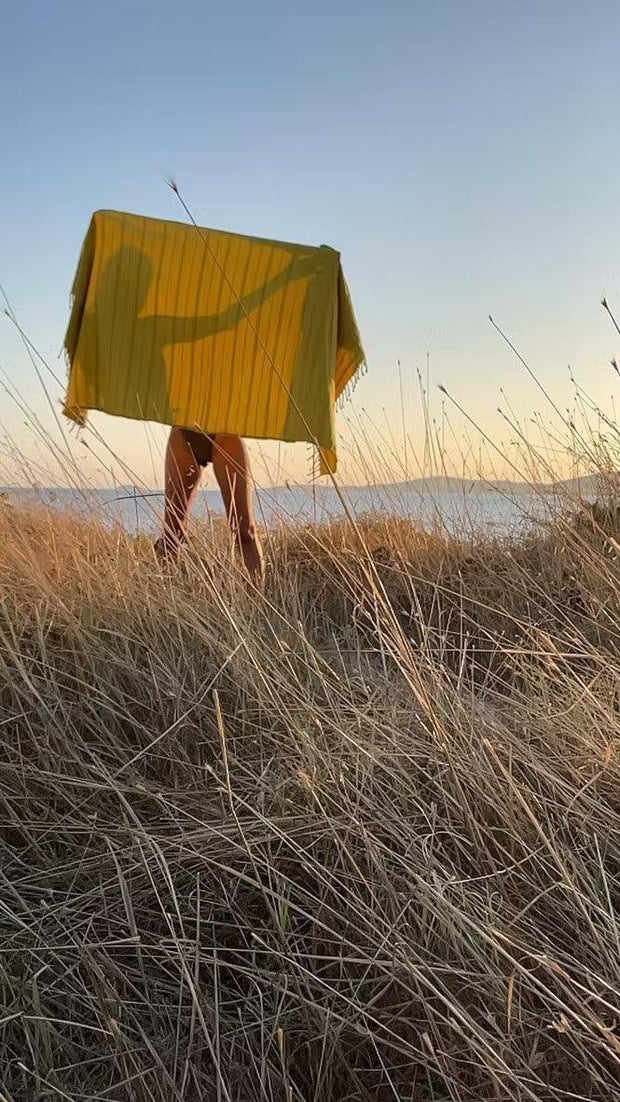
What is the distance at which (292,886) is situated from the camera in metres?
0.89

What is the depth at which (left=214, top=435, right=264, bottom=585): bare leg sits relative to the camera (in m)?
2.15

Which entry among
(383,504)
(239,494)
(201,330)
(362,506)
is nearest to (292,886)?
(239,494)

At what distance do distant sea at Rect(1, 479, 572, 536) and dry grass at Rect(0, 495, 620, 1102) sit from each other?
0.73 meters

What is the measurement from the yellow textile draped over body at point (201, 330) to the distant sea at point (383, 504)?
29 cm

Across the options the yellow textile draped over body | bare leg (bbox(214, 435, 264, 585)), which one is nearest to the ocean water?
bare leg (bbox(214, 435, 264, 585))

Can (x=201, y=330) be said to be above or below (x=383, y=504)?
above

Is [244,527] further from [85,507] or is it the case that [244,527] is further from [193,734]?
[193,734]

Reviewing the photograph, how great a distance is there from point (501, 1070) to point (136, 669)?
Answer: 960 mm

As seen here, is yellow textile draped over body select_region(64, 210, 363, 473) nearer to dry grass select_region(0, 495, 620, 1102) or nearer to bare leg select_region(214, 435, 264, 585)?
bare leg select_region(214, 435, 264, 585)

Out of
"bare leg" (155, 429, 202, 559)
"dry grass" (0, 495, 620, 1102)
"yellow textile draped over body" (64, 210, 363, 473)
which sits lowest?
"dry grass" (0, 495, 620, 1102)

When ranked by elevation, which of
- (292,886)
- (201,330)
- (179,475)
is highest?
(201,330)

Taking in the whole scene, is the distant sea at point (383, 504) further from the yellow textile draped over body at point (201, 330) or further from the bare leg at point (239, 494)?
the yellow textile draped over body at point (201, 330)

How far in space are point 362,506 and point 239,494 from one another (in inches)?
48.9

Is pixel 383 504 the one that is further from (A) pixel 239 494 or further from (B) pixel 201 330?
(B) pixel 201 330
